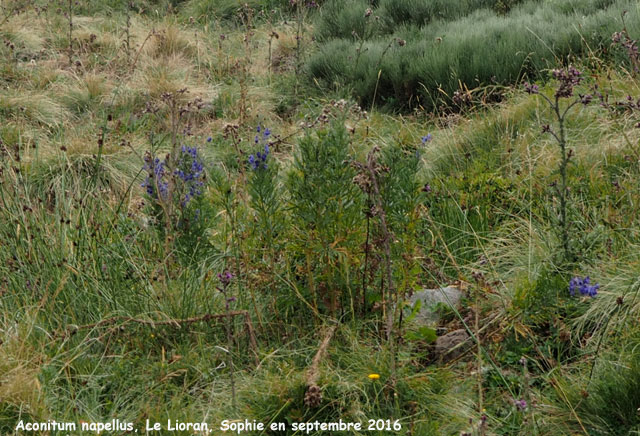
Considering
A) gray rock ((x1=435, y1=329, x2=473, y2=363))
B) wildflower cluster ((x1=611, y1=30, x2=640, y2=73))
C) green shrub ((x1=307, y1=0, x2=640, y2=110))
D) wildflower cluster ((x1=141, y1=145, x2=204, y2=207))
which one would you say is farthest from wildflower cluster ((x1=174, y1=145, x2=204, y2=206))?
wildflower cluster ((x1=611, y1=30, x2=640, y2=73))

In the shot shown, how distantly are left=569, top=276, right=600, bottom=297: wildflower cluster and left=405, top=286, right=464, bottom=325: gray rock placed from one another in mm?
514

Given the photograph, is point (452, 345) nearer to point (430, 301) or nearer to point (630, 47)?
point (430, 301)

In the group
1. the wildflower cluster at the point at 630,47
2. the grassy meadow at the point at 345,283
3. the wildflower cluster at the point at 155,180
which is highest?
the wildflower cluster at the point at 630,47

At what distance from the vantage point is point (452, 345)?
9.95ft

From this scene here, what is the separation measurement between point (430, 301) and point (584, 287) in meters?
0.73

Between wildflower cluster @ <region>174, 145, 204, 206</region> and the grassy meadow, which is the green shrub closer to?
the grassy meadow

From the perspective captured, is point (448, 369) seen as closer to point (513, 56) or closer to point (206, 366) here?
point (206, 366)

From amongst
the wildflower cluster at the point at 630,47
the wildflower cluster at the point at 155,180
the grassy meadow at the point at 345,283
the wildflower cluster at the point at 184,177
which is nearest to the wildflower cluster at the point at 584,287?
the grassy meadow at the point at 345,283

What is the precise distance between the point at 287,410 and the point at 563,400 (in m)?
0.97

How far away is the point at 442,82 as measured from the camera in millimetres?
6367

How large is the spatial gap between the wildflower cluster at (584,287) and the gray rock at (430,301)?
1.69 feet

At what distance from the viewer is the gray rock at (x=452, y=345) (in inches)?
118

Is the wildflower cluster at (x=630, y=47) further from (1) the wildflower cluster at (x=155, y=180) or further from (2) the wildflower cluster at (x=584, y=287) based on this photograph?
(1) the wildflower cluster at (x=155, y=180)

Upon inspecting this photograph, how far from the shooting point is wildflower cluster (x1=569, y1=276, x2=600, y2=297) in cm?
277
